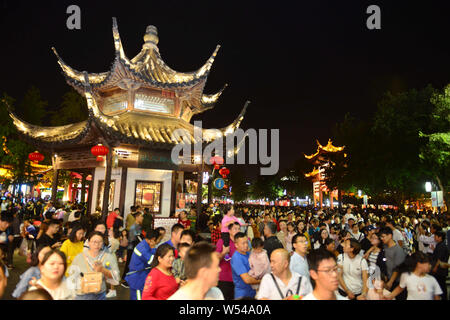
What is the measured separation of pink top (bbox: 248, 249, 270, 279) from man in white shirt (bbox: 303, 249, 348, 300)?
143 cm

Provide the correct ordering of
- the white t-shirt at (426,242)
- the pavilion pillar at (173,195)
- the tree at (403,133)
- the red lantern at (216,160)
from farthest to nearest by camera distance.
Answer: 1. the tree at (403,133)
2. the pavilion pillar at (173,195)
3. the red lantern at (216,160)
4. the white t-shirt at (426,242)

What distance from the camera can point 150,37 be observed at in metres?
20.1

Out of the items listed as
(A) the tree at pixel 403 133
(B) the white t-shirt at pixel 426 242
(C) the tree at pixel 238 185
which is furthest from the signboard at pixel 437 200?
(C) the tree at pixel 238 185

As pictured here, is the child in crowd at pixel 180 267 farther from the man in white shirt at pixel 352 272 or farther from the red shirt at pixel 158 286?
the man in white shirt at pixel 352 272

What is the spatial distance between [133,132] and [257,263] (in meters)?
12.2

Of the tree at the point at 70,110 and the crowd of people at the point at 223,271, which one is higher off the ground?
the tree at the point at 70,110

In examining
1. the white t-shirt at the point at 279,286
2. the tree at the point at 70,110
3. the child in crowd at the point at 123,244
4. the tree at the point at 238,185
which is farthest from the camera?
the tree at the point at 238,185

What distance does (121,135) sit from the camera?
14.4 m

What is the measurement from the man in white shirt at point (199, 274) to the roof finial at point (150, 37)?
20.0 meters

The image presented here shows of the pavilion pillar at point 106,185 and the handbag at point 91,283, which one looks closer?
the handbag at point 91,283

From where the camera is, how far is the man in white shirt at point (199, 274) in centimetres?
254

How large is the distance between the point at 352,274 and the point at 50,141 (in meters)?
16.8

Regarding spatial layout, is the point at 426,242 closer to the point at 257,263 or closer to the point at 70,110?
the point at 257,263

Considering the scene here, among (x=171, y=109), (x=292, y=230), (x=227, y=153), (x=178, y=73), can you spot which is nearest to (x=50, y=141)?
(x=171, y=109)
